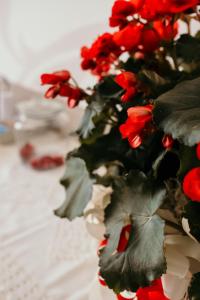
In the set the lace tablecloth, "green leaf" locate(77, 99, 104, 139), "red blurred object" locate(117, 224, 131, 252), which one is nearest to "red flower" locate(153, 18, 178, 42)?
"green leaf" locate(77, 99, 104, 139)

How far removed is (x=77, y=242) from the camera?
74 cm

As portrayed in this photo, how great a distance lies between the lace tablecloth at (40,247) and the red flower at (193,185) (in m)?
0.27

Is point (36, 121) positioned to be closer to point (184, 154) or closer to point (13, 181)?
point (13, 181)

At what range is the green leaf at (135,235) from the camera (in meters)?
0.34

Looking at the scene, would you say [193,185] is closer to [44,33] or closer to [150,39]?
[150,39]

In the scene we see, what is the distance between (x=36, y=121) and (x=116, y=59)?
2.54 ft

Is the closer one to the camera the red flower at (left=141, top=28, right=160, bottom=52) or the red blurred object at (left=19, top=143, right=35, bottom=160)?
the red flower at (left=141, top=28, right=160, bottom=52)

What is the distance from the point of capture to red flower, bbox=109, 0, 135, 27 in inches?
15.4

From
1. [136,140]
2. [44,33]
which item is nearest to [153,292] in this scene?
[136,140]

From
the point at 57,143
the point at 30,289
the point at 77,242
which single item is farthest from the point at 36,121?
the point at 30,289

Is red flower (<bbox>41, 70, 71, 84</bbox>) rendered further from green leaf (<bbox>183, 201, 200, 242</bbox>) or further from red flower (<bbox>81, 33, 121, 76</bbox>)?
green leaf (<bbox>183, 201, 200, 242</bbox>)

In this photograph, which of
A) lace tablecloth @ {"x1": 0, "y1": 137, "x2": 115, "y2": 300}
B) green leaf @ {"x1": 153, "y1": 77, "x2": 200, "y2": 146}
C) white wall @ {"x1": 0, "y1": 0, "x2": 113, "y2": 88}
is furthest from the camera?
white wall @ {"x1": 0, "y1": 0, "x2": 113, "y2": 88}

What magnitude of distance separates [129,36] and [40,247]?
459 mm

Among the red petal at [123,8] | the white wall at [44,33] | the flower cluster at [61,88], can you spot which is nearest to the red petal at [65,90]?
the flower cluster at [61,88]
